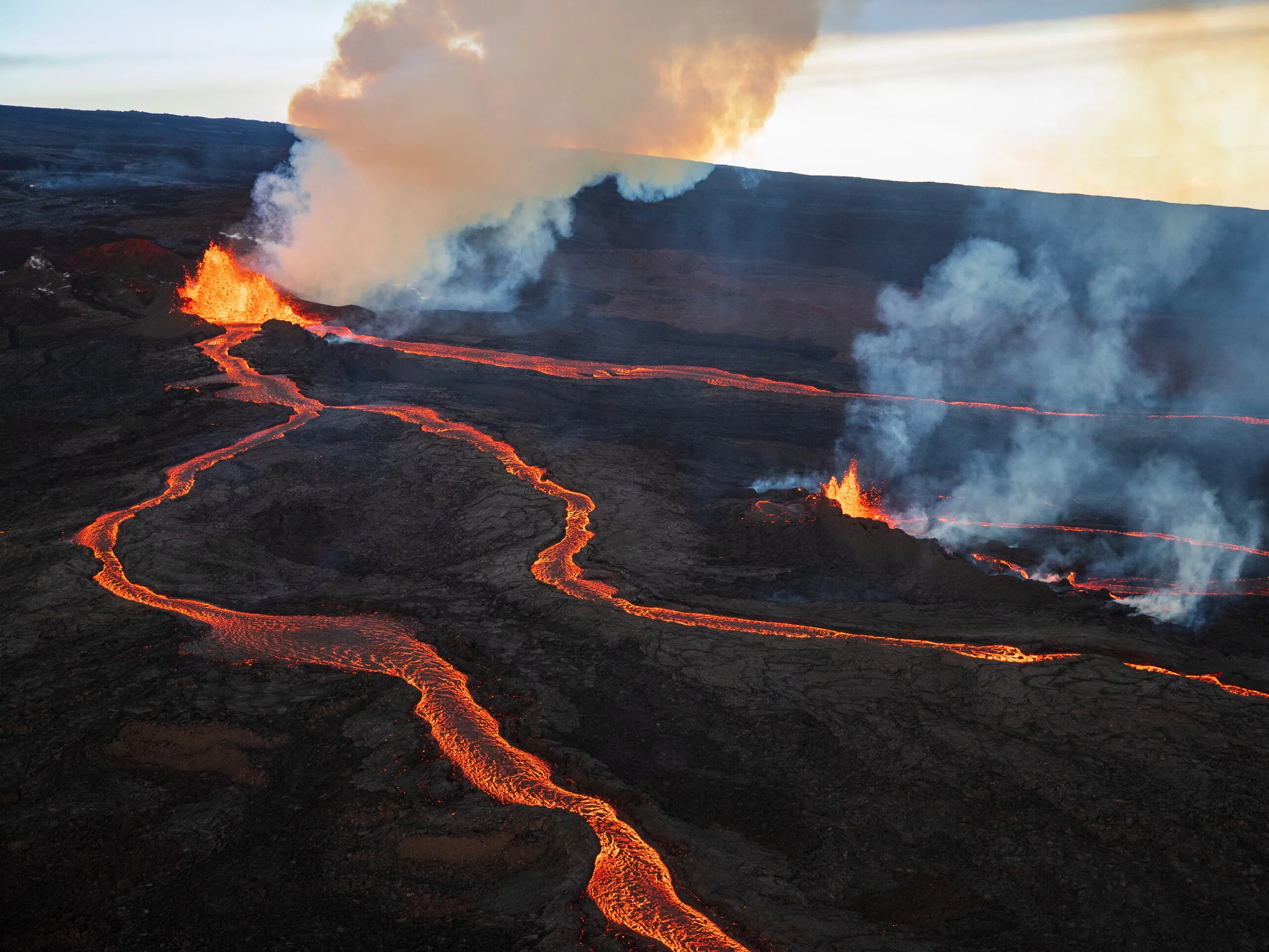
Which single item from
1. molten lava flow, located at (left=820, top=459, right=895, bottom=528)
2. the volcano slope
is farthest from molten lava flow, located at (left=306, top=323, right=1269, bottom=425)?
the volcano slope

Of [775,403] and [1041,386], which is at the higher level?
[1041,386]

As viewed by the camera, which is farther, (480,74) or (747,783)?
(480,74)

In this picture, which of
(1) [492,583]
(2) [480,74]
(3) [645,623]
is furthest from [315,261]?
(3) [645,623]

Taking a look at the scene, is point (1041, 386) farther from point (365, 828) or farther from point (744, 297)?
point (365, 828)

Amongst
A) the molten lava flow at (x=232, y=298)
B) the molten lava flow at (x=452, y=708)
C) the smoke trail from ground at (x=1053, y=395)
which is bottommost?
the molten lava flow at (x=452, y=708)

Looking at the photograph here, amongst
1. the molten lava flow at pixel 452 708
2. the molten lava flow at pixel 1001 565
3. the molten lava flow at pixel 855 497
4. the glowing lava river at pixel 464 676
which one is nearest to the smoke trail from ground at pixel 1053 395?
the molten lava flow at pixel 855 497

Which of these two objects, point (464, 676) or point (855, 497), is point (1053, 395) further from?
point (464, 676)

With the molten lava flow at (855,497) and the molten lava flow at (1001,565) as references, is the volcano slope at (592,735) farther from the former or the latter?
the molten lava flow at (855,497)
